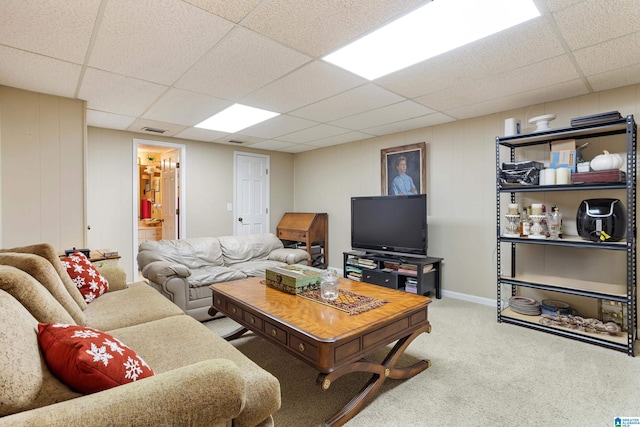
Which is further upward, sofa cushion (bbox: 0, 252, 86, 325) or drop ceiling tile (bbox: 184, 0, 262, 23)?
drop ceiling tile (bbox: 184, 0, 262, 23)

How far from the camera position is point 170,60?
92.0 inches

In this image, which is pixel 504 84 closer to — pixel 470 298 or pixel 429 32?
pixel 429 32

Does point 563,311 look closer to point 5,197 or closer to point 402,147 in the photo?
point 402,147

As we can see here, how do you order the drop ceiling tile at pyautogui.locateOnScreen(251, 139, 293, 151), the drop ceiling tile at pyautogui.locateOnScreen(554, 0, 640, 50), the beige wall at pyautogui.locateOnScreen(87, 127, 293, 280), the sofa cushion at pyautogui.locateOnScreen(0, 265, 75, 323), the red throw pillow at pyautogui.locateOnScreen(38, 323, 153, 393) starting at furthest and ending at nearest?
1. the drop ceiling tile at pyautogui.locateOnScreen(251, 139, 293, 151)
2. the beige wall at pyautogui.locateOnScreen(87, 127, 293, 280)
3. the drop ceiling tile at pyautogui.locateOnScreen(554, 0, 640, 50)
4. the sofa cushion at pyautogui.locateOnScreen(0, 265, 75, 323)
5. the red throw pillow at pyautogui.locateOnScreen(38, 323, 153, 393)

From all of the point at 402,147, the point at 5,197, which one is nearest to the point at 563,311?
the point at 402,147

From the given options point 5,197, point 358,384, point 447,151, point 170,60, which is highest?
point 170,60

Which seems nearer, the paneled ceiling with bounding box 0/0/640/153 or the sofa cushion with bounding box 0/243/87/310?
the paneled ceiling with bounding box 0/0/640/153

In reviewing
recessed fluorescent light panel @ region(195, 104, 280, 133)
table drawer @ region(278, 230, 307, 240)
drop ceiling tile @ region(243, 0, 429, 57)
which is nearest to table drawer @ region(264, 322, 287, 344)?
drop ceiling tile @ region(243, 0, 429, 57)

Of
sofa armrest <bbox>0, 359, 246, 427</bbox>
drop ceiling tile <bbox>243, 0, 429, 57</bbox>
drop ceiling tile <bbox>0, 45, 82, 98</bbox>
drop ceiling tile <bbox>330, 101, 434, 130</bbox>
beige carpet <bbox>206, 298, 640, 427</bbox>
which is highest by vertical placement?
drop ceiling tile <bbox>330, 101, 434, 130</bbox>

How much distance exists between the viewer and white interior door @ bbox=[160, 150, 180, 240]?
5.16 meters

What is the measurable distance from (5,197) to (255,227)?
3522 millimetres

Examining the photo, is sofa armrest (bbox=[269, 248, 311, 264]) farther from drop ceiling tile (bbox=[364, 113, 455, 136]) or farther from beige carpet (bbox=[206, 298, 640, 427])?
drop ceiling tile (bbox=[364, 113, 455, 136])

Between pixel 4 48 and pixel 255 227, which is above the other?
pixel 4 48

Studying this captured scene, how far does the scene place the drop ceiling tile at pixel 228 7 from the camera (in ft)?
5.48
